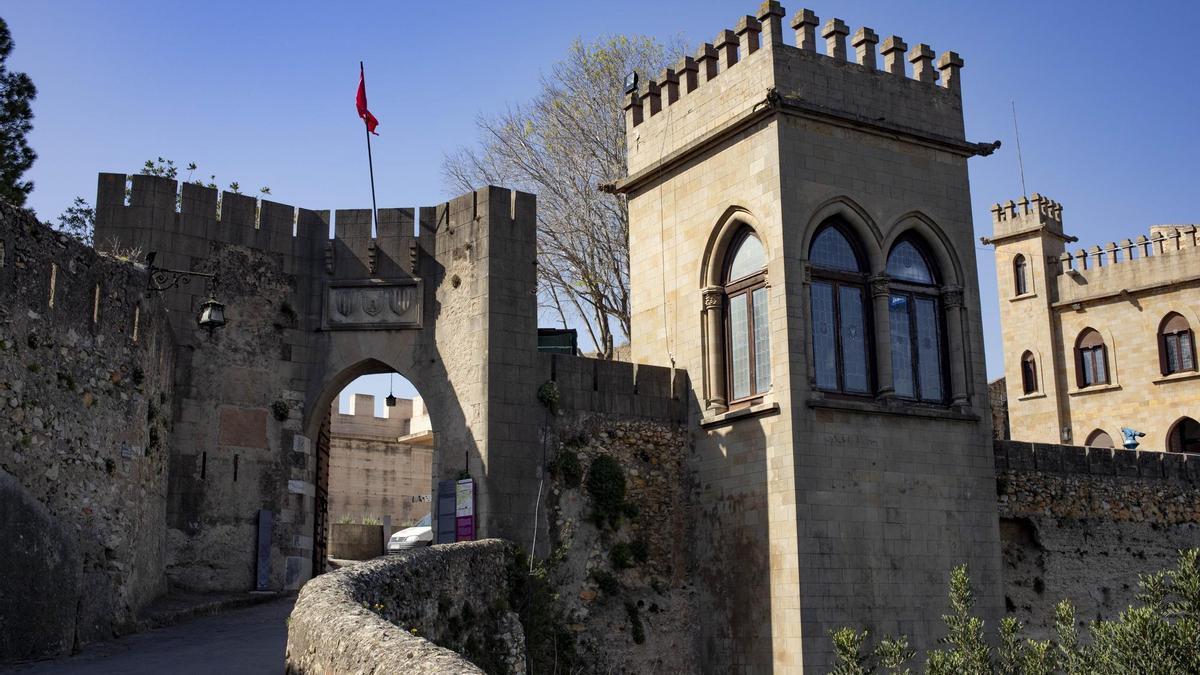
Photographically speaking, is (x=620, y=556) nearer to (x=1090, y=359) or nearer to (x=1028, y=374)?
(x=1090, y=359)

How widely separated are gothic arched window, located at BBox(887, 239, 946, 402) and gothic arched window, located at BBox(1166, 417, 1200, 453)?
1739 centimetres

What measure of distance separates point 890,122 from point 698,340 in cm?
457

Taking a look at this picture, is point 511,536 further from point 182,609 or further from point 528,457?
point 182,609

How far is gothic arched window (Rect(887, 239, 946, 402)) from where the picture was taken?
19.8 m

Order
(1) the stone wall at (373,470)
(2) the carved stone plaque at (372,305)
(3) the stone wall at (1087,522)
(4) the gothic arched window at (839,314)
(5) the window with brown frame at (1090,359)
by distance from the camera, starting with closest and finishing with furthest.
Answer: (4) the gothic arched window at (839,314), (2) the carved stone plaque at (372,305), (3) the stone wall at (1087,522), (5) the window with brown frame at (1090,359), (1) the stone wall at (373,470)

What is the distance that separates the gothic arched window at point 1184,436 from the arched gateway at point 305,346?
74.0 feet

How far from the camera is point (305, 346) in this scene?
1938cm

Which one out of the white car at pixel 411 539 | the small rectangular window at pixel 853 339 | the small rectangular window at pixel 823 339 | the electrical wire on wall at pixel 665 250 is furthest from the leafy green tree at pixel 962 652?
the white car at pixel 411 539

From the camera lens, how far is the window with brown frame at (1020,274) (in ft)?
126

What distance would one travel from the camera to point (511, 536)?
18.1 m

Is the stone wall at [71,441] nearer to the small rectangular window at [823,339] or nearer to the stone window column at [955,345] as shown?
the small rectangular window at [823,339]

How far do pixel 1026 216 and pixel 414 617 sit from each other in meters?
30.3

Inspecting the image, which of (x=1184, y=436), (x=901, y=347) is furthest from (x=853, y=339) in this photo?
(x=1184, y=436)

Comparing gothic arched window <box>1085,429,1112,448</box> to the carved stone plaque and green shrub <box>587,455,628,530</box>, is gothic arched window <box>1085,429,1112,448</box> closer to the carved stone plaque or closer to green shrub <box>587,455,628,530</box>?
green shrub <box>587,455,628,530</box>
